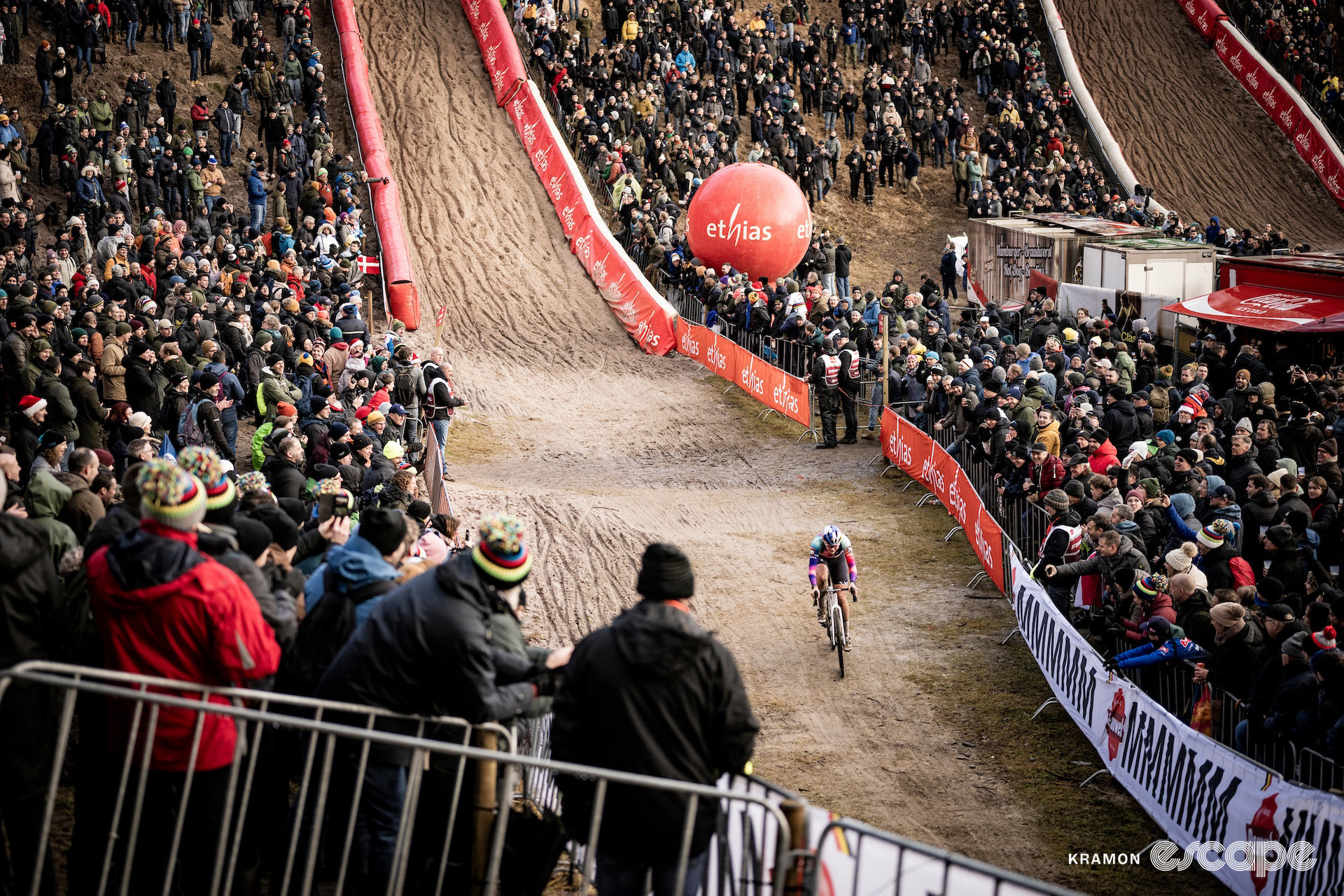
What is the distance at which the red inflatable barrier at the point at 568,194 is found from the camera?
2406cm

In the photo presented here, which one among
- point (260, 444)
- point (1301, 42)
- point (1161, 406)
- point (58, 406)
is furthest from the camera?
point (1301, 42)

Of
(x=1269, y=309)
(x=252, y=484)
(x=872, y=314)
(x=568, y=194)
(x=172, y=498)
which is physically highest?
(x=568, y=194)

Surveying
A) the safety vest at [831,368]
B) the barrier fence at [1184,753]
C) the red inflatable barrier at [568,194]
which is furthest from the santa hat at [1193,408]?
the red inflatable barrier at [568,194]

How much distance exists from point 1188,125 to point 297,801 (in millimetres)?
34841

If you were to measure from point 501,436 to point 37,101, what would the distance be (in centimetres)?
1501

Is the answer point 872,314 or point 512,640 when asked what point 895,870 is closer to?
point 512,640

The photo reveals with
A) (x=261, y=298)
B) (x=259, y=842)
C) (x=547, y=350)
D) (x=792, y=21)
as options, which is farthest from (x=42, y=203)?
(x=259, y=842)

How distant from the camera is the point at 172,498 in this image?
4.73 meters

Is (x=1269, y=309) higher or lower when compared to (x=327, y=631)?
higher

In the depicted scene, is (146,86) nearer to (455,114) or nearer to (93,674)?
(455,114)

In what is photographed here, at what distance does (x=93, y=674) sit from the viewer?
4609mm

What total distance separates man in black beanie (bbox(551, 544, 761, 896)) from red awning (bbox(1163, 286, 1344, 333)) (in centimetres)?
1645

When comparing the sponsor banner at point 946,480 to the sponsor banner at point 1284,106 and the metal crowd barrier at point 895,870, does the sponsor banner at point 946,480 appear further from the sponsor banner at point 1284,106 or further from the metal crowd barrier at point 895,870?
the sponsor banner at point 1284,106

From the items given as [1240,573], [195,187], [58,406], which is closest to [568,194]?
[195,187]
